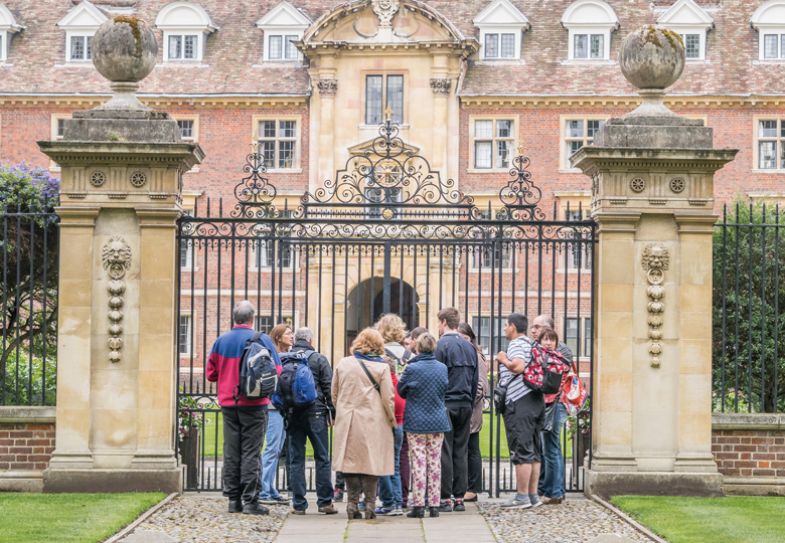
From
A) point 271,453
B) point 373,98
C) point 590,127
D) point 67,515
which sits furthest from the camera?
point 590,127

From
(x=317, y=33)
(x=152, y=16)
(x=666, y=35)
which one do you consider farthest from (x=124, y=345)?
(x=152, y=16)

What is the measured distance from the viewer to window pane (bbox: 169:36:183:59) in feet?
135

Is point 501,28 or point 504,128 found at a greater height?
point 501,28

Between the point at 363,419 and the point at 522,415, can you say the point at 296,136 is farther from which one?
the point at 363,419

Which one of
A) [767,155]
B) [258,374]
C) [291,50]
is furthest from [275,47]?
[258,374]

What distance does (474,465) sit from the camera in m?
12.8

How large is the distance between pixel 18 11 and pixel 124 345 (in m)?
31.7

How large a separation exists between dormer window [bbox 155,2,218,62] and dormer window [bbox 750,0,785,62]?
15.1 meters

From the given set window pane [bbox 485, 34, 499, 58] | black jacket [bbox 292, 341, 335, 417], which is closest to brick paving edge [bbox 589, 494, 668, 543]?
black jacket [bbox 292, 341, 335, 417]

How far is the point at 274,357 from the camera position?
11.8 meters

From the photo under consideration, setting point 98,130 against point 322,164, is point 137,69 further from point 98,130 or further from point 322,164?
point 322,164

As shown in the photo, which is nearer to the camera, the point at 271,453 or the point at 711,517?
the point at 711,517

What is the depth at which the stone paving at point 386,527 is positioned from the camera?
1052 centimetres

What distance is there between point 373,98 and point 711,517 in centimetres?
2896
